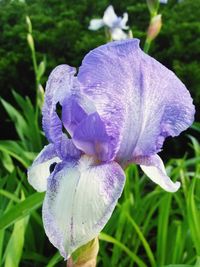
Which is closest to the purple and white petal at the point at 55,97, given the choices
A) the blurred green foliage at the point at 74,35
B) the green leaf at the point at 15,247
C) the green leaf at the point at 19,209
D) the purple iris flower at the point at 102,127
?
the purple iris flower at the point at 102,127

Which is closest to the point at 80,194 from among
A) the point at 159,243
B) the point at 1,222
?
the point at 1,222

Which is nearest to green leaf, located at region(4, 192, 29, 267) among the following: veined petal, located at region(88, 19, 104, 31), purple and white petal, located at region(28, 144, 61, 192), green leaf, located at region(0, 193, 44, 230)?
green leaf, located at region(0, 193, 44, 230)

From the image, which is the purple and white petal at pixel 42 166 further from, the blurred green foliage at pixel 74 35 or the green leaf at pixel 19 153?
the blurred green foliage at pixel 74 35

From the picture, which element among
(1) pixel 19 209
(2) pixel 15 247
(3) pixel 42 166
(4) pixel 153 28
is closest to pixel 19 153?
(4) pixel 153 28

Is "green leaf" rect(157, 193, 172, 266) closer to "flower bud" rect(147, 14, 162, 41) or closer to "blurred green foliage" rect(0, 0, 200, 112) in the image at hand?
"flower bud" rect(147, 14, 162, 41)

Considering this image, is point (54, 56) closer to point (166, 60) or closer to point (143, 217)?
point (166, 60)

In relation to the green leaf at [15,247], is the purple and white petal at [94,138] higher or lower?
higher
